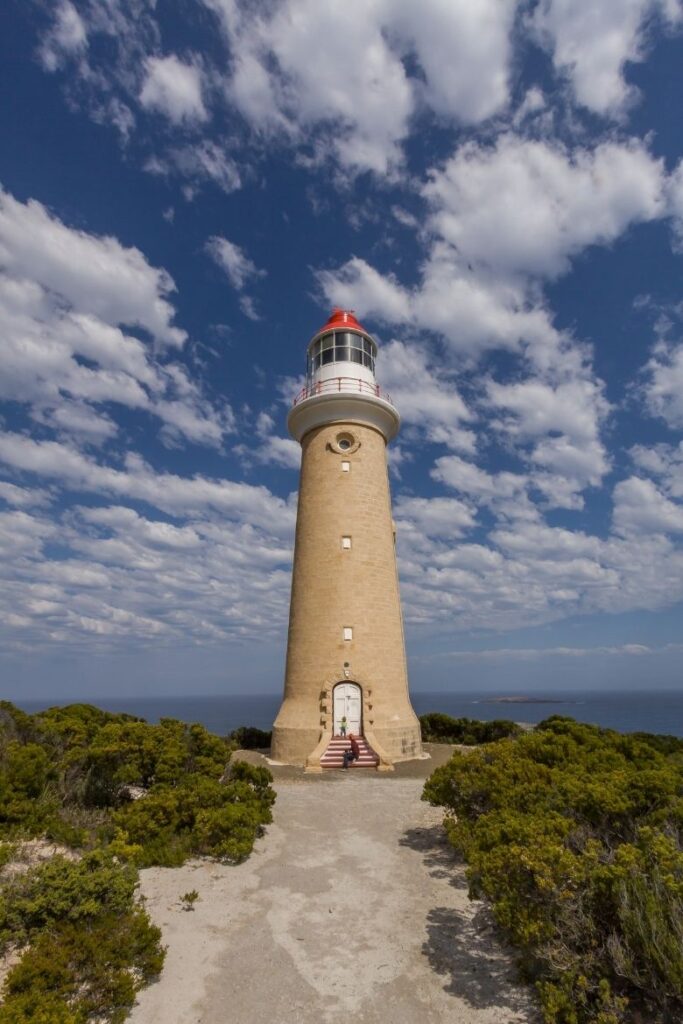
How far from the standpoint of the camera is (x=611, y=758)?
1128 centimetres

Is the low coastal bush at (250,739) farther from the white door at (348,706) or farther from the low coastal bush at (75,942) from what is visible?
the low coastal bush at (75,942)

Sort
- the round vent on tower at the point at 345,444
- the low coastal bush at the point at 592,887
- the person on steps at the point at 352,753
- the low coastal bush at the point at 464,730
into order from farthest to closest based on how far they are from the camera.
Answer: the low coastal bush at the point at 464,730 → the round vent on tower at the point at 345,444 → the person on steps at the point at 352,753 → the low coastal bush at the point at 592,887

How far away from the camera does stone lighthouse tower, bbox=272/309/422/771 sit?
57.2 ft

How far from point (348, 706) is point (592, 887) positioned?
12.6m

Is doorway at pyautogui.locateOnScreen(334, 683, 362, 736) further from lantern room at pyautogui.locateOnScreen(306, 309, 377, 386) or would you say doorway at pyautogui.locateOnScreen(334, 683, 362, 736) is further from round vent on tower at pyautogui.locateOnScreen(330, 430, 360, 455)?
lantern room at pyautogui.locateOnScreen(306, 309, 377, 386)

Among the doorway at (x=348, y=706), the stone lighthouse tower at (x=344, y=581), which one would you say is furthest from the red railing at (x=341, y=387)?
the doorway at (x=348, y=706)

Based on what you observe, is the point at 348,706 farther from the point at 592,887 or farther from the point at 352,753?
the point at 592,887

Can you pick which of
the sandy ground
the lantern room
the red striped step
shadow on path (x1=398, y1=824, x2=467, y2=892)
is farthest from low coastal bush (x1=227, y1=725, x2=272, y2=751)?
the lantern room

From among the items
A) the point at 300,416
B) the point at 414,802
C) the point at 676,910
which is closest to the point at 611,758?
the point at 414,802

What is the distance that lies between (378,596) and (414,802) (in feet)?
22.2

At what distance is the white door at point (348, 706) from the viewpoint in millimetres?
17391

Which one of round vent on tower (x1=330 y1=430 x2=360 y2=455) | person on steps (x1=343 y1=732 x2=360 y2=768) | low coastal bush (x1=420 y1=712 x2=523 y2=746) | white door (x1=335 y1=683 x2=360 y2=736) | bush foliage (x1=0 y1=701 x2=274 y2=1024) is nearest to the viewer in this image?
bush foliage (x1=0 y1=701 x2=274 y2=1024)

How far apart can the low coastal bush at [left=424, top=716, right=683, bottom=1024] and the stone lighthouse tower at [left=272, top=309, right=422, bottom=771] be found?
837cm

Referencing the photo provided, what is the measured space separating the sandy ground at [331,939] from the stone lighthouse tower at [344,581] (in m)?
6.45
